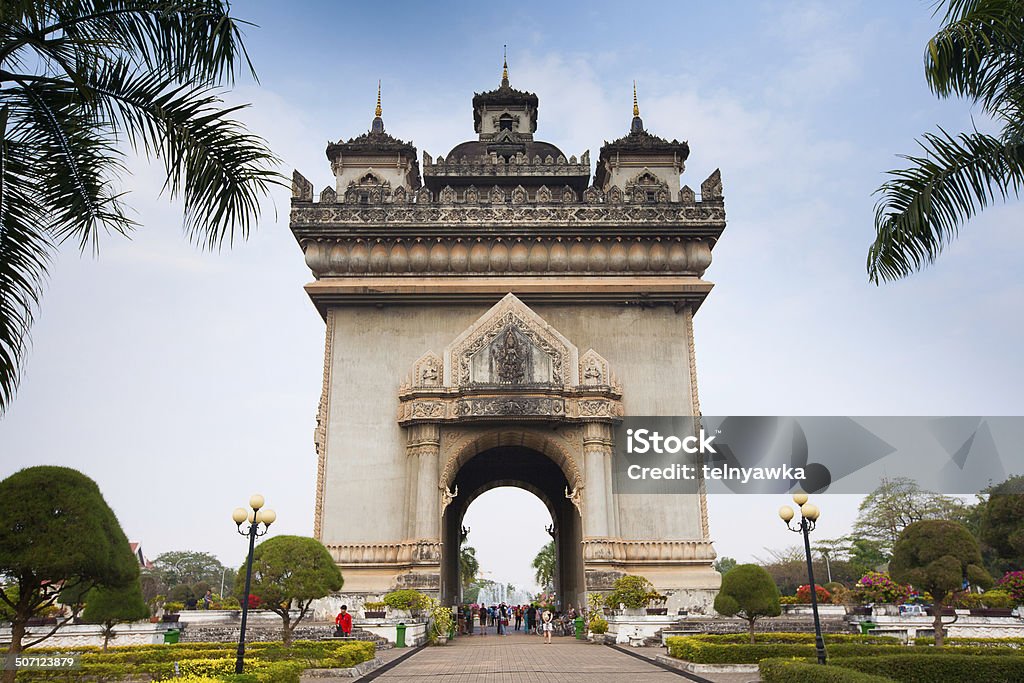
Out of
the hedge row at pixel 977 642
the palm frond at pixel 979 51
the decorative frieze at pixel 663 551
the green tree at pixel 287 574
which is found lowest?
the hedge row at pixel 977 642

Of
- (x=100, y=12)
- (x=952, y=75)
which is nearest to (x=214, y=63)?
(x=100, y=12)

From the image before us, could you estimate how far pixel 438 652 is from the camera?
21.7 metres

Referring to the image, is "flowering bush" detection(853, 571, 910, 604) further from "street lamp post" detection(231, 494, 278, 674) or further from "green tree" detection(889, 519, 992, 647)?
"street lamp post" detection(231, 494, 278, 674)

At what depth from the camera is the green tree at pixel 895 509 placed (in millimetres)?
60906

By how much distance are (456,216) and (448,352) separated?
5187 millimetres

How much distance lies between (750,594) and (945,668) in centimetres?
674

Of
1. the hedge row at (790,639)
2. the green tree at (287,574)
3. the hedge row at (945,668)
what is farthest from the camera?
the hedge row at (790,639)

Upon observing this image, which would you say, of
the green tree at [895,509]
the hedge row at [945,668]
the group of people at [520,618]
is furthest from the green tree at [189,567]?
the hedge row at [945,668]

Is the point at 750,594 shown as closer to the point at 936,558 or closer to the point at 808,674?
the point at 936,558

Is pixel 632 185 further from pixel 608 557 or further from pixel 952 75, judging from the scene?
pixel 952 75

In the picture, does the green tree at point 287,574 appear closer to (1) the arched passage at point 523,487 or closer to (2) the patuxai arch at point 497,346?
(2) the patuxai arch at point 497,346

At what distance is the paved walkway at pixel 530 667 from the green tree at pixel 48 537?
19.4 ft

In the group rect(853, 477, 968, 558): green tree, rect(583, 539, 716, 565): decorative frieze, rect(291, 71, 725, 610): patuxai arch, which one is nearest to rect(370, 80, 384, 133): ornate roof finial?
rect(291, 71, 725, 610): patuxai arch

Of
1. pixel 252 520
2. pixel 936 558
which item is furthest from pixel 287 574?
pixel 936 558
